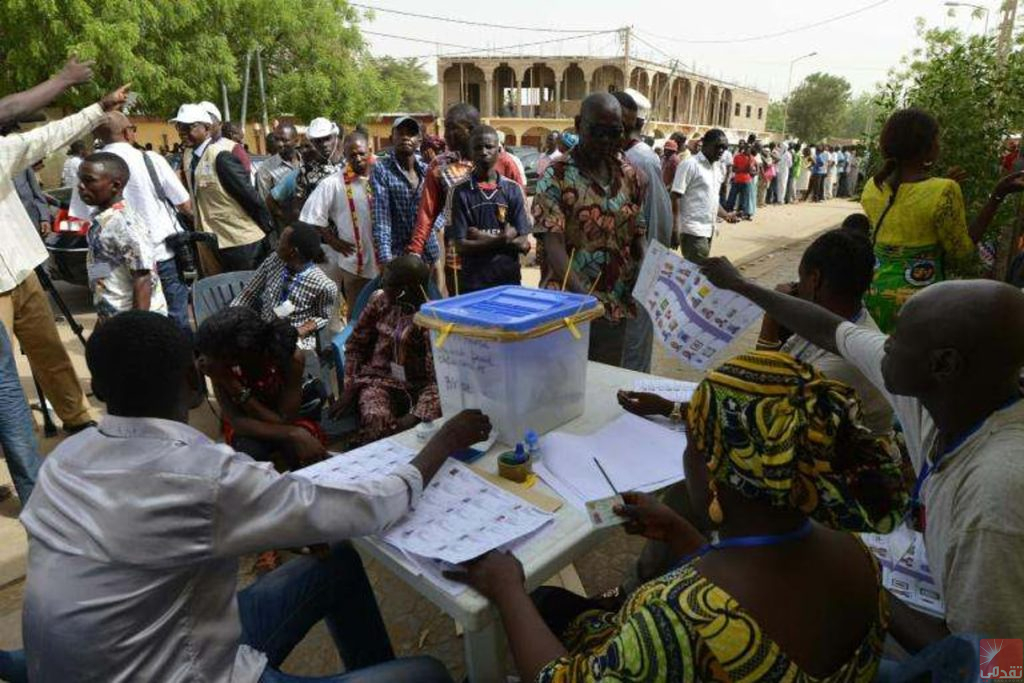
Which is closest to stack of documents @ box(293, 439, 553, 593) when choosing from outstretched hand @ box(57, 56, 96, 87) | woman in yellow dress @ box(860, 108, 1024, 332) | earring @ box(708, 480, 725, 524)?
earring @ box(708, 480, 725, 524)

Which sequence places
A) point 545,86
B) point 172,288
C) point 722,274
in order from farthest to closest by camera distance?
1. point 545,86
2. point 172,288
3. point 722,274

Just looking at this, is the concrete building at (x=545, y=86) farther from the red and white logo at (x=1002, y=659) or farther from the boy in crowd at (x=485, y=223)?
the red and white logo at (x=1002, y=659)

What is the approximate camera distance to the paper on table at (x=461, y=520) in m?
1.37

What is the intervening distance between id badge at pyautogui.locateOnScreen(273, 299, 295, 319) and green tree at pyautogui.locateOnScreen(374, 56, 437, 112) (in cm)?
6161

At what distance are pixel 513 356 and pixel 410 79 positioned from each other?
7482 centimetres

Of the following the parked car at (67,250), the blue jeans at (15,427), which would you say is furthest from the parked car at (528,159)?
the blue jeans at (15,427)

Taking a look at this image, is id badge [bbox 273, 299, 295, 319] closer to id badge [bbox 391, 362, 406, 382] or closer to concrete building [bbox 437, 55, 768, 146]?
id badge [bbox 391, 362, 406, 382]

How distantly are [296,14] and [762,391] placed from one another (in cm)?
2461

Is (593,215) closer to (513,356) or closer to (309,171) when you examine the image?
(513,356)

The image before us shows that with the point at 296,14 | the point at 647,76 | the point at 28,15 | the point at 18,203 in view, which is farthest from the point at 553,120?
the point at 18,203

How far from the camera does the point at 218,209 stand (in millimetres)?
5102

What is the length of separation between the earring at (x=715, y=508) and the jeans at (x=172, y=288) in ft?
13.0

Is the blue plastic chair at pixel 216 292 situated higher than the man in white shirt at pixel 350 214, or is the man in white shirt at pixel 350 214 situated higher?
the man in white shirt at pixel 350 214

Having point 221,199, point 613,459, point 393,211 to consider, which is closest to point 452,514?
point 613,459
